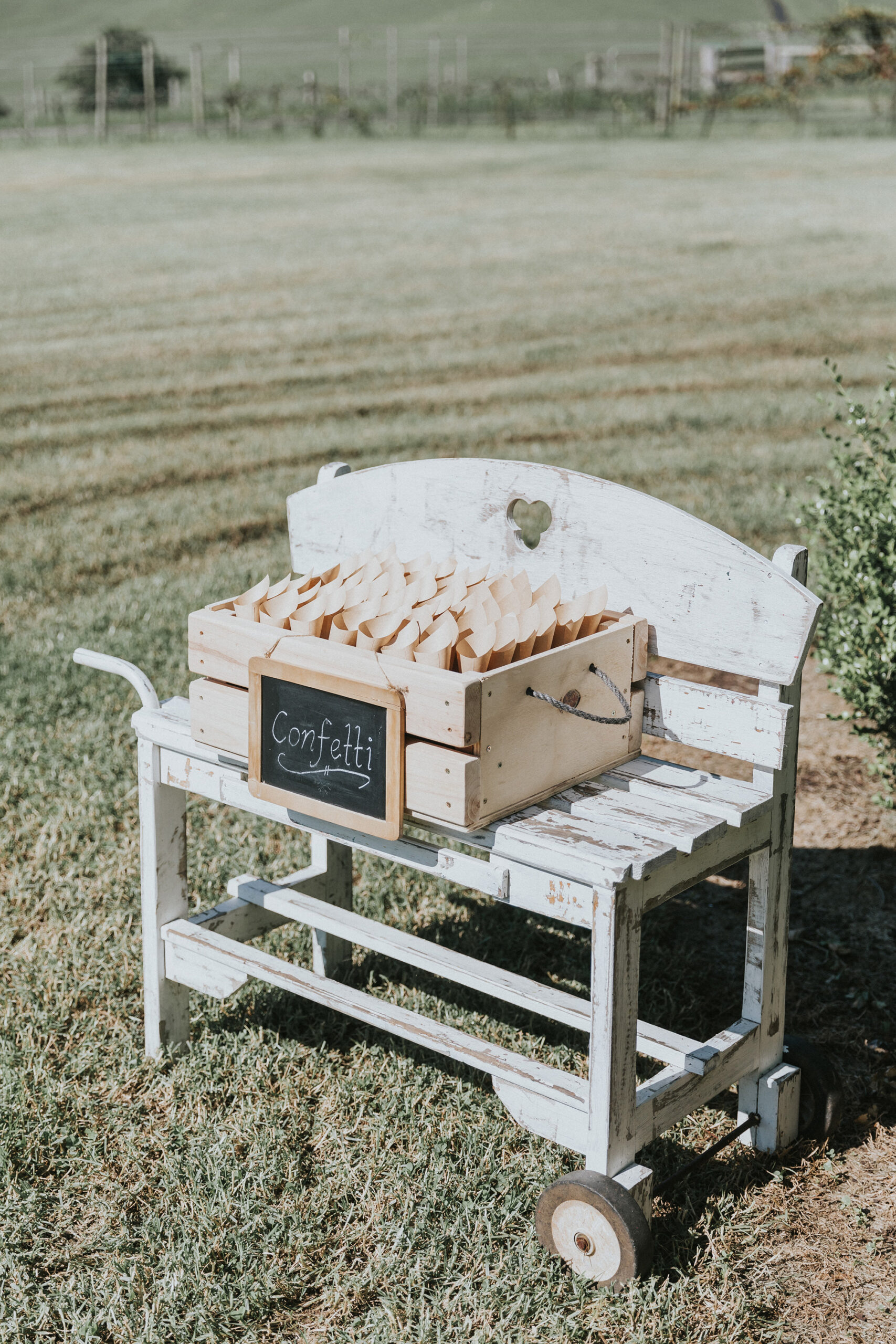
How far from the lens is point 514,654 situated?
2.40 meters

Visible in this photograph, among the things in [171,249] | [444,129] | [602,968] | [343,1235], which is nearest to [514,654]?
[602,968]

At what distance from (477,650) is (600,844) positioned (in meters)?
0.39

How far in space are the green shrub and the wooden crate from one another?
1.34 meters

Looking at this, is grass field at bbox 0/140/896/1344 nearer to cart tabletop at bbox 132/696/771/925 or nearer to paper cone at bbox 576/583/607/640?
cart tabletop at bbox 132/696/771/925

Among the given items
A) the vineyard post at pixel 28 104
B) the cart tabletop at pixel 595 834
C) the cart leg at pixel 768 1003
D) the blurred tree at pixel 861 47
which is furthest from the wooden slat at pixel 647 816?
the blurred tree at pixel 861 47

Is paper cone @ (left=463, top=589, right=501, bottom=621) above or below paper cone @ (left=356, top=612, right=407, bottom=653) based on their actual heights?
above

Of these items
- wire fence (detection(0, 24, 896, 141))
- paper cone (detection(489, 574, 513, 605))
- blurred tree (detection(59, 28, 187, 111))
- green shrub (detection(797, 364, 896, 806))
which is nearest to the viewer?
paper cone (detection(489, 574, 513, 605))

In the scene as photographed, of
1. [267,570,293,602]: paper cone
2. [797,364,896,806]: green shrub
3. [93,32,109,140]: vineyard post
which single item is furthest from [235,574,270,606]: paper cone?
[93,32,109,140]: vineyard post

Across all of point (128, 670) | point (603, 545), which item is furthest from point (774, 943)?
point (128, 670)

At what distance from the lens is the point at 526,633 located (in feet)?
7.92

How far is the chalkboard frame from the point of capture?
2.29 meters

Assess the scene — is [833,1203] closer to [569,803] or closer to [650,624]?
[569,803]

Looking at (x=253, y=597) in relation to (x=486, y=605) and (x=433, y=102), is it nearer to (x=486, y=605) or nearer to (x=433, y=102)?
(x=486, y=605)

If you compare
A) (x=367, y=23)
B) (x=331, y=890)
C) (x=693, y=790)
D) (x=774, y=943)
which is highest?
(x=367, y=23)
